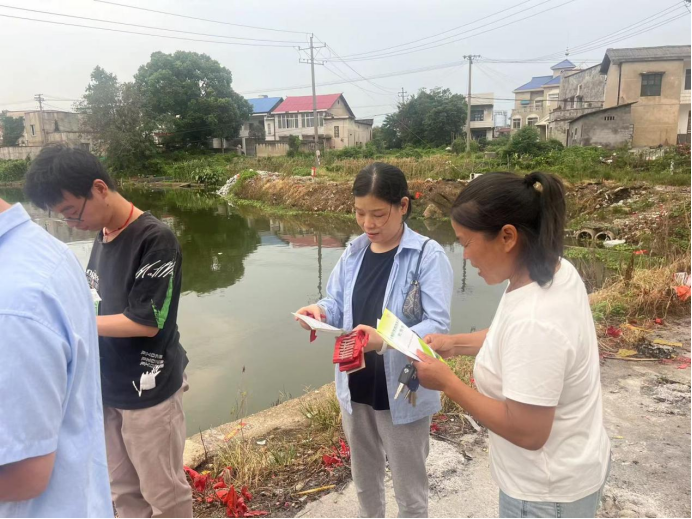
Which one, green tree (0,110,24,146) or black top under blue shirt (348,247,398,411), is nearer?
black top under blue shirt (348,247,398,411)

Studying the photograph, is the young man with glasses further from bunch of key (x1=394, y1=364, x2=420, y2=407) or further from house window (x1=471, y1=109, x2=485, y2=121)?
house window (x1=471, y1=109, x2=485, y2=121)

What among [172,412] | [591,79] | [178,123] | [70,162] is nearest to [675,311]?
[172,412]

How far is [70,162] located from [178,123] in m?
31.8

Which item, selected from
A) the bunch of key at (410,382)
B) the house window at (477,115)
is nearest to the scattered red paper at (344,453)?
the bunch of key at (410,382)

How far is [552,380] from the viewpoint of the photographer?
902mm

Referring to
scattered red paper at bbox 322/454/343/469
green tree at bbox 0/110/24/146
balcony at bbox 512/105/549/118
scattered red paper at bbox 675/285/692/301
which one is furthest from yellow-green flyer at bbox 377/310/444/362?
balcony at bbox 512/105/549/118

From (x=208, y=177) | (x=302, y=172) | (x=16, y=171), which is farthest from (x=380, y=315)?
(x=208, y=177)

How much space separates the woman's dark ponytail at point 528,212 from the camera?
1.01m

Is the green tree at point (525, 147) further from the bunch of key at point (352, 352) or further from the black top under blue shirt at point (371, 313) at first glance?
the bunch of key at point (352, 352)

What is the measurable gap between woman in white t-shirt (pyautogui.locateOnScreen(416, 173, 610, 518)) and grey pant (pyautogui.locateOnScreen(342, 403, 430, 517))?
556 millimetres

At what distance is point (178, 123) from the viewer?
30.4m

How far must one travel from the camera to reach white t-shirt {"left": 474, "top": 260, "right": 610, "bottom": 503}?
91 cm

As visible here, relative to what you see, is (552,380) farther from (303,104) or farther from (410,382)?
(303,104)

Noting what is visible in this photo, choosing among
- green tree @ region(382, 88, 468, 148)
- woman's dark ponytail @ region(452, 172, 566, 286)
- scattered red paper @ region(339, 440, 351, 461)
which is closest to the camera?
woman's dark ponytail @ region(452, 172, 566, 286)
